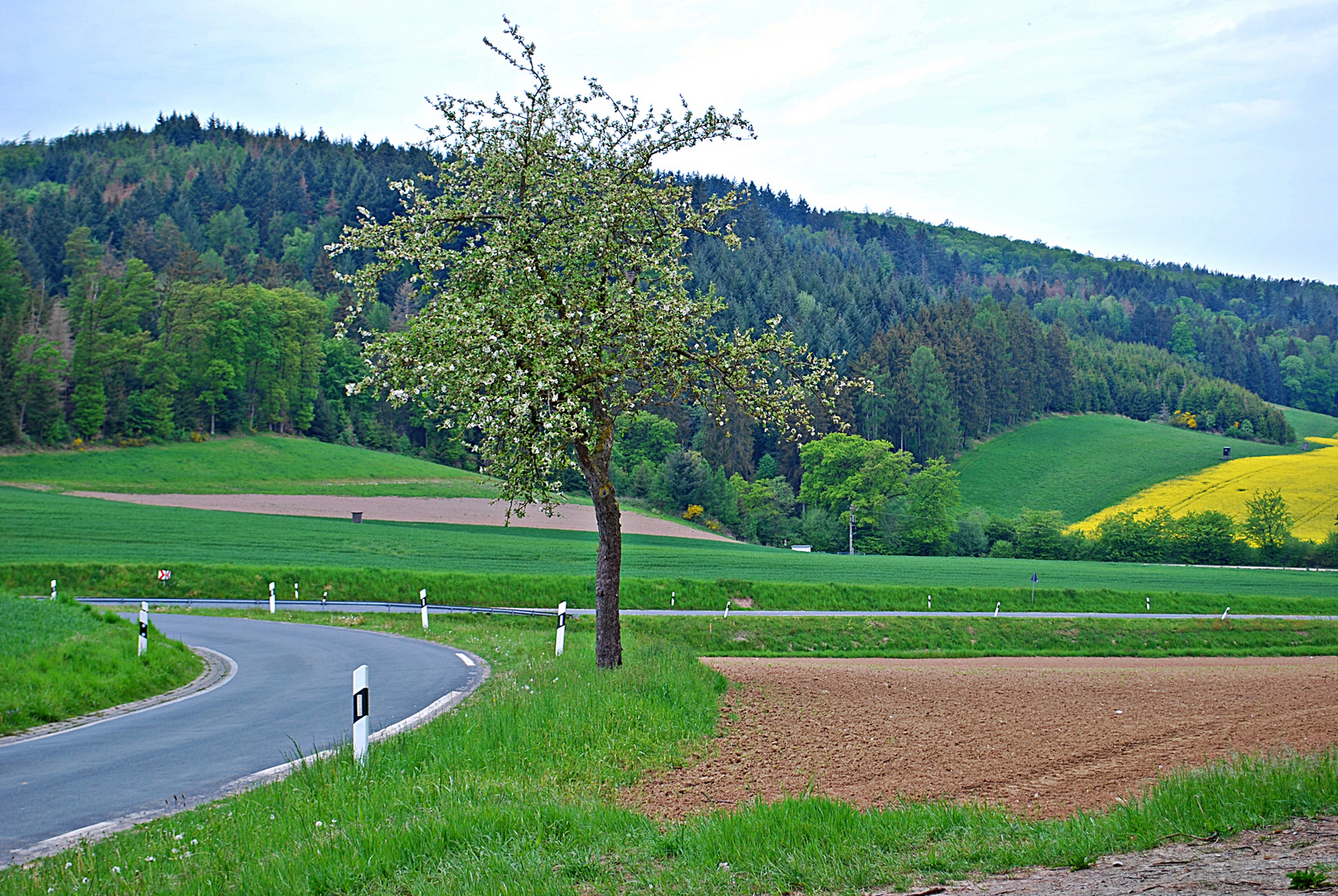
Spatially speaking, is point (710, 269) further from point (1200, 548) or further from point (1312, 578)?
point (1312, 578)

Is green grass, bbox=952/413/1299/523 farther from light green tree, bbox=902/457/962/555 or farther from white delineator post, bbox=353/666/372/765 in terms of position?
white delineator post, bbox=353/666/372/765

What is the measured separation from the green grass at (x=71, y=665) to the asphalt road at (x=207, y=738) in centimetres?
94

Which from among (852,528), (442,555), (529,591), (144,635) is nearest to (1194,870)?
(144,635)

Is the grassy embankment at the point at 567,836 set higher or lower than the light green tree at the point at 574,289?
lower

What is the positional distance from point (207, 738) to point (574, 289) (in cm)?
786

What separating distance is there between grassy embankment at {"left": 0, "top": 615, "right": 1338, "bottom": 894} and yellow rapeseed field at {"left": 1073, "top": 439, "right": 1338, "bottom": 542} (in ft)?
298

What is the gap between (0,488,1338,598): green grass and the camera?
48.3 meters

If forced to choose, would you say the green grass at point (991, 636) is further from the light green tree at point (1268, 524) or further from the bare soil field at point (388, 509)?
the light green tree at point (1268, 524)

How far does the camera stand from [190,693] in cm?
1636

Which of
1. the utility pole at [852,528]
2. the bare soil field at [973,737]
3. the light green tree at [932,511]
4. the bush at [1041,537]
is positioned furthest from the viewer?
the light green tree at [932,511]

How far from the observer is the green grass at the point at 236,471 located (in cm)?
7781

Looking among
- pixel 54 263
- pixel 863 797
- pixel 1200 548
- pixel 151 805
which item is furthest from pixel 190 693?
pixel 54 263

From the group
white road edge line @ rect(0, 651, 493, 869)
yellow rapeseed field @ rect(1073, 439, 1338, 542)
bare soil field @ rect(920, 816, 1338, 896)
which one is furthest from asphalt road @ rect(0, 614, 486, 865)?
yellow rapeseed field @ rect(1073, 439, 1338, 542)

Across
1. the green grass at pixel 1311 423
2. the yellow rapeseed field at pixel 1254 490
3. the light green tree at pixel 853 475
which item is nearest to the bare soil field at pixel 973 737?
the light green tree at pixel 853 475
